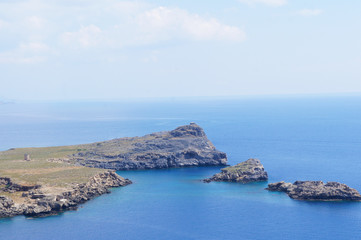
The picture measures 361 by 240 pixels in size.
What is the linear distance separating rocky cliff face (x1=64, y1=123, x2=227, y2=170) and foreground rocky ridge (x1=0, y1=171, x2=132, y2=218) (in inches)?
1098

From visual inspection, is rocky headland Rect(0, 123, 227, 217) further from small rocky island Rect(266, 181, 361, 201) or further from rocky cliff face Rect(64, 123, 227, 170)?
small rocky island Rect(266, 181, 361, 201)

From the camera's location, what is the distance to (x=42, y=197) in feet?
301

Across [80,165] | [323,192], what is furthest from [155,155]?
[323,192]

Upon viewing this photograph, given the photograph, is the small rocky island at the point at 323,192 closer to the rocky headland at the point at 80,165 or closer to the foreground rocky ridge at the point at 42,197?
the rocky headland at the point at 80,165

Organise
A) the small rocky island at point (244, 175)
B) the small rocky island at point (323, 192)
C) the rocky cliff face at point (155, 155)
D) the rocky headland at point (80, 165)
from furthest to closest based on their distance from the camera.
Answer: the rocky cliff face at point (155, 155), the small rocky island at point (244, 175), the small rocky island at point (323, 192), the rocky headland at point (80, 165)

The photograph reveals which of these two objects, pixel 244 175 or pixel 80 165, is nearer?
pixel 244 175

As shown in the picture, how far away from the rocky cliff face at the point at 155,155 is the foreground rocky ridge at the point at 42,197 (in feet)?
91.5

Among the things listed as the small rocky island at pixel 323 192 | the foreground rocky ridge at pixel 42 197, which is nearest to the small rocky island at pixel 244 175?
the small rocky island at pixel 323 192

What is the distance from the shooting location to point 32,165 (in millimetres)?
118688

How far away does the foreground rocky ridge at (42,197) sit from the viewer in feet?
287

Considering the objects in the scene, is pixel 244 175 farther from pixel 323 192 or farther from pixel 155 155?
pixel 155 155

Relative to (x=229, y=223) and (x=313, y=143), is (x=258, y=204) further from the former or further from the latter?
(x=313, y=143)

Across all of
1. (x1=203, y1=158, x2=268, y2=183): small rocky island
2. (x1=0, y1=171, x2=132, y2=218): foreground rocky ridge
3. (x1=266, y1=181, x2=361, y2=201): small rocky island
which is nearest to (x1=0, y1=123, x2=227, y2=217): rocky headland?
(x1=0, y1=171, x2=132, y2=218): foreground rocky ridge

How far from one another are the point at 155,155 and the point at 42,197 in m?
51.1
